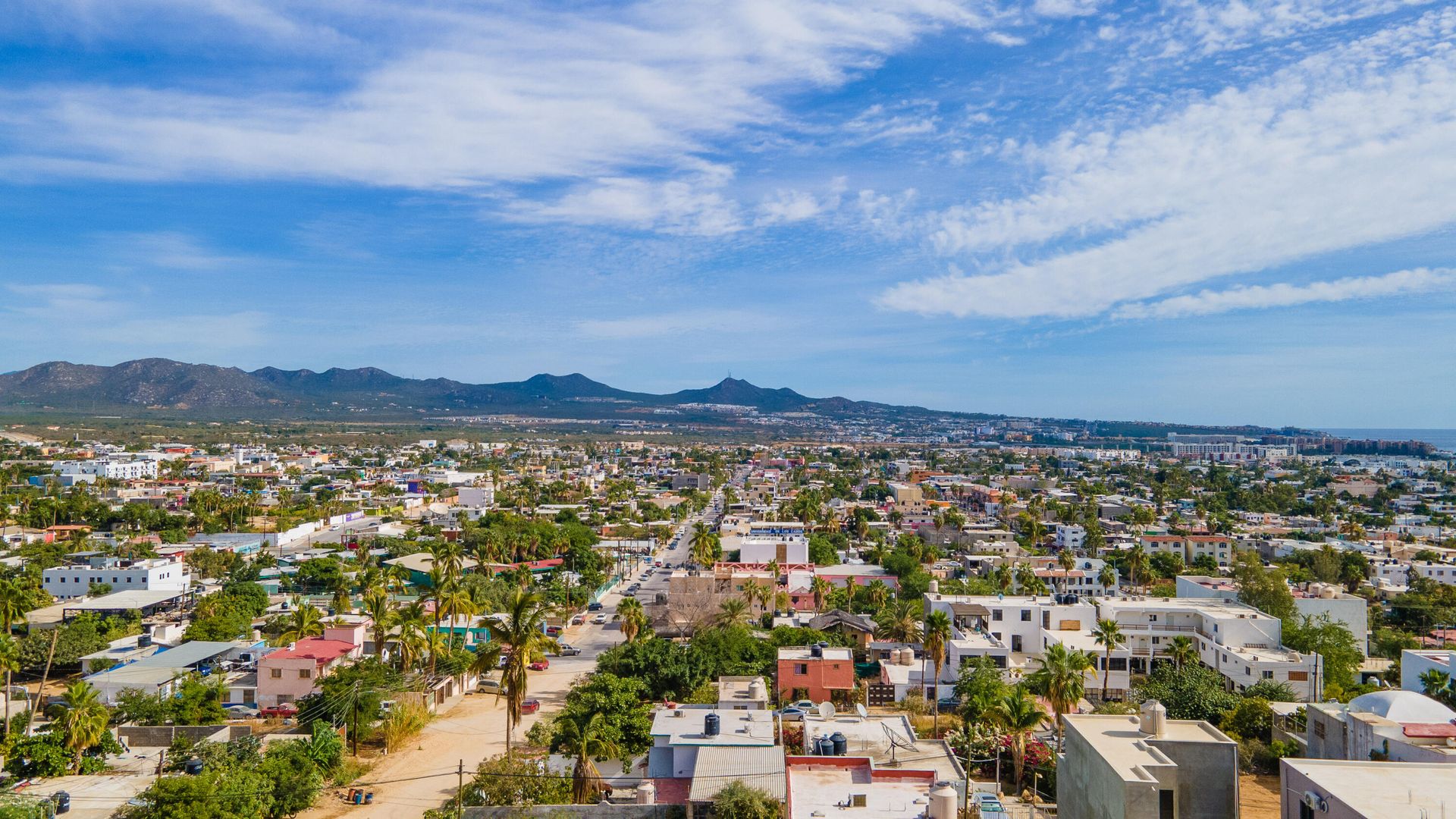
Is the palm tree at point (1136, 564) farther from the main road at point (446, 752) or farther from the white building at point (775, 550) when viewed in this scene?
the main road at point (446, 752)

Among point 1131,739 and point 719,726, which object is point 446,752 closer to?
point 719,726

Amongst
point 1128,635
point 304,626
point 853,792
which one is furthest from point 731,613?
point 853,792

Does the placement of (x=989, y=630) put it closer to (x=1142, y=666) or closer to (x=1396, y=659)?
(x=1142, y=666)

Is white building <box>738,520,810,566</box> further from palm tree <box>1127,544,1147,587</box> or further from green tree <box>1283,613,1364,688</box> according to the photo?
green tree <box>1283,613,1364,688</box>

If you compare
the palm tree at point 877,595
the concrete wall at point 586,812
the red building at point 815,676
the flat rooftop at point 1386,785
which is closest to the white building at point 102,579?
the red building at point 815,676

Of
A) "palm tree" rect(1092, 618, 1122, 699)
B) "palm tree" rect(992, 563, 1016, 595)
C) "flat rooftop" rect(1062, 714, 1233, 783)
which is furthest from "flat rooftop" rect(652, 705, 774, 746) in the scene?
"palm tree" rect(992, 563, 1016, 595)
